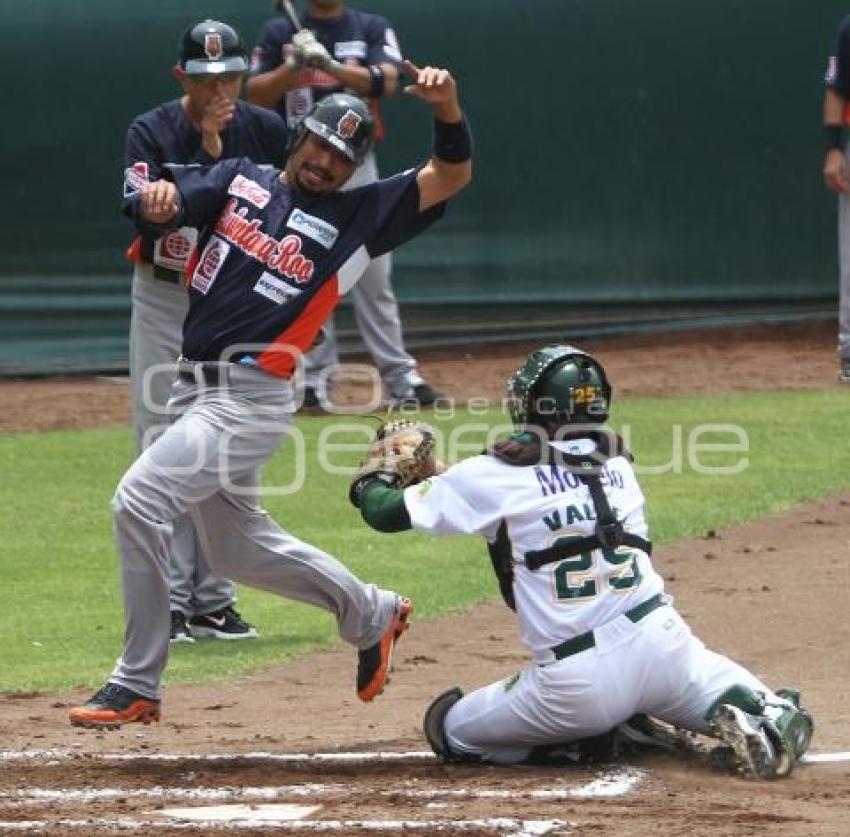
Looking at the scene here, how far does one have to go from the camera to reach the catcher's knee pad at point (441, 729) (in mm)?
5551

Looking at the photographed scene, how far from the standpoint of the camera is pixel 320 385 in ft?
38.9

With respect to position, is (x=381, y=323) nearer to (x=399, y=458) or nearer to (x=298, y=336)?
(x=298, y=336)

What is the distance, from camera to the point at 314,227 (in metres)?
5.98

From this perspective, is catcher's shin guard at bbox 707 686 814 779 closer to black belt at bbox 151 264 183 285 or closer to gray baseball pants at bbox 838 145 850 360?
black belt at bbox 151 264 183 285

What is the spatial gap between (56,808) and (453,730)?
3.44 ft

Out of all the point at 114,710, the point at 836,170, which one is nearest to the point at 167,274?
the point at 114,710

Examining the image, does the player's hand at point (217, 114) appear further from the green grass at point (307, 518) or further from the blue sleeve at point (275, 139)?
the green grass at point (307, 518)

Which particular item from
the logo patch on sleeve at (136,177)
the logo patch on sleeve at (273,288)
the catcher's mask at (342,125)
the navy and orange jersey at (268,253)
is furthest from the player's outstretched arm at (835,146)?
the logo patch on sleeve at (273,288)

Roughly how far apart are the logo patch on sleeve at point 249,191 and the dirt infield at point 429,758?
1.52m

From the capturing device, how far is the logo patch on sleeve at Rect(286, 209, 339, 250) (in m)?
5.96

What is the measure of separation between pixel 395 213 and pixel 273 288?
0.46m

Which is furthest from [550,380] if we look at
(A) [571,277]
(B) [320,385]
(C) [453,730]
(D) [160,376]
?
(A) [571,277]

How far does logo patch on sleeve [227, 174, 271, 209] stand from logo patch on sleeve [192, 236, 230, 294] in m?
0.14

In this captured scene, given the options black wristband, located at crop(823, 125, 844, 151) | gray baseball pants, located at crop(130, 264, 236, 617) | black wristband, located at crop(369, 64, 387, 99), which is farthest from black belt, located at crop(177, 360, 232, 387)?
black wristband, located at crop(823, 125, 844, 151)
